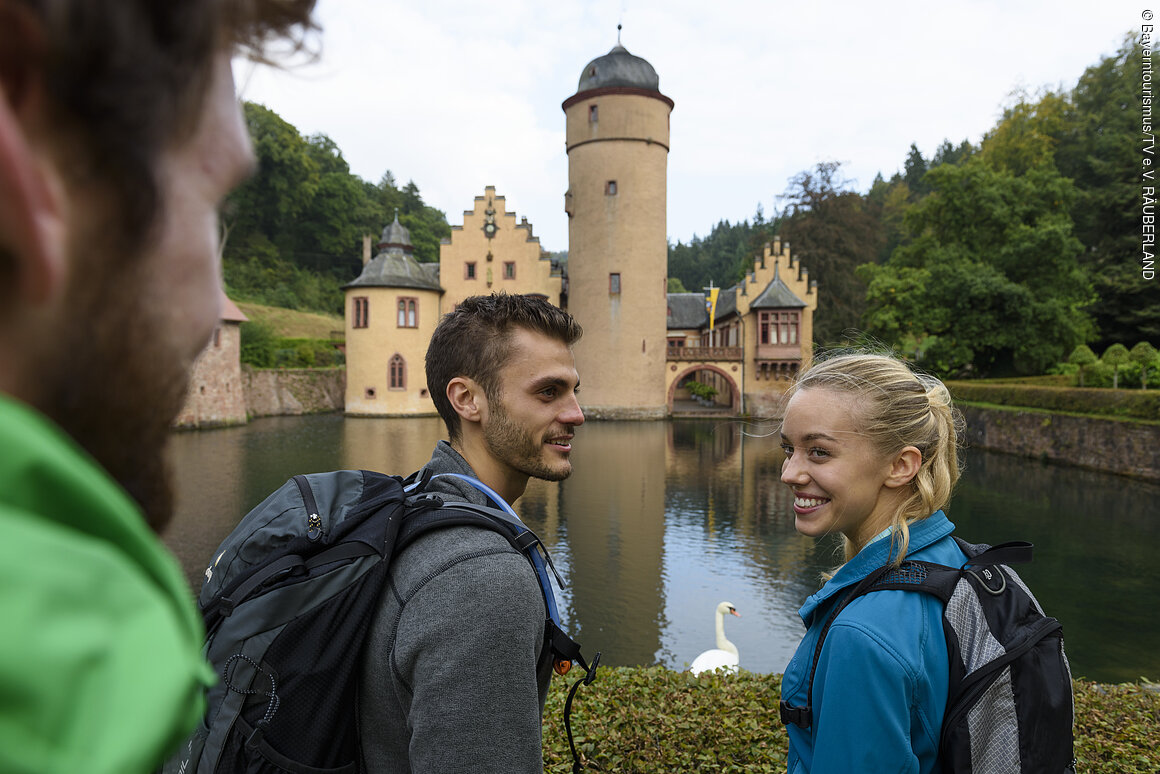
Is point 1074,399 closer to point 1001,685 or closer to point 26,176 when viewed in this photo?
point 1001,685

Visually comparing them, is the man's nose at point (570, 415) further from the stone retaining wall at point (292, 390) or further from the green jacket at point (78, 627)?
the stone retaining wall at point (292, 390)

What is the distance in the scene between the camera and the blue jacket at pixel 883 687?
180 cm

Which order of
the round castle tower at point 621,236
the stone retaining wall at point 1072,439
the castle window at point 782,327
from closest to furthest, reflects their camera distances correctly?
the stone retaining wall at point 1072,439, the round castle tower at point 621,236, the castle window at point 782,327

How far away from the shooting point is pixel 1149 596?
31.0 ft

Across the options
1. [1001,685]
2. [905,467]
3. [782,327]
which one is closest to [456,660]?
[1001,685]

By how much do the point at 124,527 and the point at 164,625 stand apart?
7 centimetres

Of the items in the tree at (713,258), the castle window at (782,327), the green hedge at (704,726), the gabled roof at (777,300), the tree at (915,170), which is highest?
the tree at (915,170)

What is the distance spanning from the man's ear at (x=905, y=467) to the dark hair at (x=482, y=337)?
3.84ft

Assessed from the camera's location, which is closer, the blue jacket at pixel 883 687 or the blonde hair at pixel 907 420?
the blue jacket at pixel 883 687

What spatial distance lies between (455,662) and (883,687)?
108cm

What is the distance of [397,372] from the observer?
34156mm

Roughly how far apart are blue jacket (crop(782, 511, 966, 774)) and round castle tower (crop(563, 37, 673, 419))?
31.0 m

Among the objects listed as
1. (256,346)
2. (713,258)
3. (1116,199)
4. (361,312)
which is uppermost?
(713,258)

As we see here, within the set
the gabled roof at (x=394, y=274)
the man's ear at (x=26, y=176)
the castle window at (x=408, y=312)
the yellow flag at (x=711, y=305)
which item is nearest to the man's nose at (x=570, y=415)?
the man's ear at (x=26, y=176)
